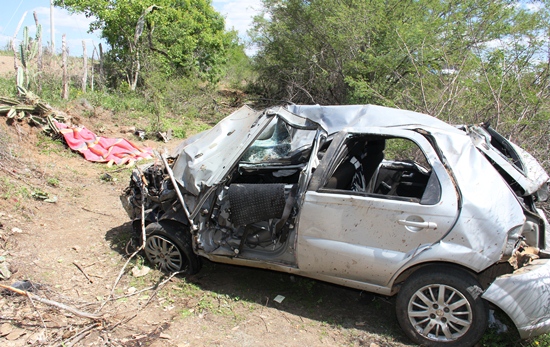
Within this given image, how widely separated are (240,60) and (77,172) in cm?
2044

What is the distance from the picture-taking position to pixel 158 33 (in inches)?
722

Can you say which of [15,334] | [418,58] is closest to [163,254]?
[15,334]

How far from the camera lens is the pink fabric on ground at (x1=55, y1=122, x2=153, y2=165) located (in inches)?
359

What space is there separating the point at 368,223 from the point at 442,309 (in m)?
0.86

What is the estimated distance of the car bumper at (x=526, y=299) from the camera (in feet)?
9.45

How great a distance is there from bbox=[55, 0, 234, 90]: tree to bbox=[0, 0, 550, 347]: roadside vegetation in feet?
0.18

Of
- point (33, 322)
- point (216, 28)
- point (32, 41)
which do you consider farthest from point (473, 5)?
point (216, 28)

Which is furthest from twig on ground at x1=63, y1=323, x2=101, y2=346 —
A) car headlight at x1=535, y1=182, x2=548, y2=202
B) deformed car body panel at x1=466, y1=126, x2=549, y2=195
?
car headlight at x1=535, y1=182, x2=548, y2=202

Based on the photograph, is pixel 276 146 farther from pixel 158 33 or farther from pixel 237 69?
pixel 237 69

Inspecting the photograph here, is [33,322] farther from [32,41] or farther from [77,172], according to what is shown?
[32,41]

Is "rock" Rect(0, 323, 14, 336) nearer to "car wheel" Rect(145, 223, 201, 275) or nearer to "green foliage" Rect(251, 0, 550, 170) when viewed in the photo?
"car wheel" Rect(145, 223, 201, 275)

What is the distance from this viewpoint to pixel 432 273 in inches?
125

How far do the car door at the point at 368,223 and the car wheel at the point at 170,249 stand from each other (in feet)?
4.30

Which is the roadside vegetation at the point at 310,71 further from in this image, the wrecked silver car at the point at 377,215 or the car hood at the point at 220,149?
the car hood at the point at 220,149
